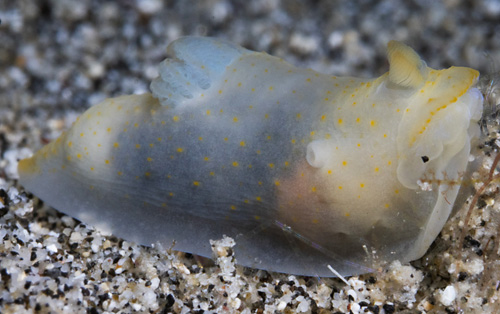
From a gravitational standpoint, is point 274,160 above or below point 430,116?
below

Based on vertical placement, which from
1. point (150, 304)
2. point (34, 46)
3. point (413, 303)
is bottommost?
point (150, 304)

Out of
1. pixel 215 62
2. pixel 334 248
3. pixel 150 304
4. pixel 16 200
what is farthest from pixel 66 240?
pixel 334 248

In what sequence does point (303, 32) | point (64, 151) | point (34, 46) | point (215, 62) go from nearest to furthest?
point (215, 62) < point (64, 151) < point (34, 46) < point (303, 32)

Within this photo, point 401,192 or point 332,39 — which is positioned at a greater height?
point 332,39

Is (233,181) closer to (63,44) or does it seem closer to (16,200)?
(16,200)

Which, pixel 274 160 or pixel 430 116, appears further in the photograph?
pixel 274 160
